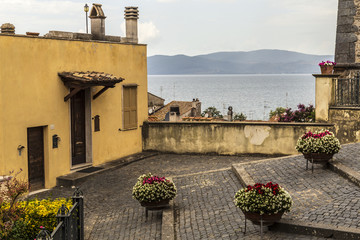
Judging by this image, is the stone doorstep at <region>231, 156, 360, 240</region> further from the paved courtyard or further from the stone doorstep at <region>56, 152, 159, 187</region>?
the stone doorstep at <region>56, 152, 159, 187</region>

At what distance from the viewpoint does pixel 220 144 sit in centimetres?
1694

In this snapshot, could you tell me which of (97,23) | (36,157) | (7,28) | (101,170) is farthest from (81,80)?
(97,23)

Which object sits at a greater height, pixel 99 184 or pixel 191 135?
pixel 191 135

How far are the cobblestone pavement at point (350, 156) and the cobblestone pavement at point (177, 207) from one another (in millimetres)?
2639

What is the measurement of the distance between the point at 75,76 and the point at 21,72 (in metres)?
1.73

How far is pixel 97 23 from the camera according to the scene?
15859 millimetres

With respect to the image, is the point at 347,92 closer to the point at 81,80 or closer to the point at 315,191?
the point at 315,191

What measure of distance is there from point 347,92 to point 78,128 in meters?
9.14

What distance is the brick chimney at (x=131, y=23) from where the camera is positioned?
1738 centimetres

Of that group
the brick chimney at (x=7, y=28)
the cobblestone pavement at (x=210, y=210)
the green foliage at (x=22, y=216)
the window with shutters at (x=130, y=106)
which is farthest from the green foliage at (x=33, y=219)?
the window with shutters at (x=130, y=106)

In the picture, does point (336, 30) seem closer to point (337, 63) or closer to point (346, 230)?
point (337, 63)

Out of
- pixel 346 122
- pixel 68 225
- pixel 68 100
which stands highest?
pixel 68 100

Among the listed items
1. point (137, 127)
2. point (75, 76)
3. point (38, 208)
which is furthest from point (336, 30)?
point (38, 208)

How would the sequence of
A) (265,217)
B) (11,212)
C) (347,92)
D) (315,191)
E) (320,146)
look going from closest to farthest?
(265,217) → (11,212) → (315,191) → (320,146) → (347,92)
